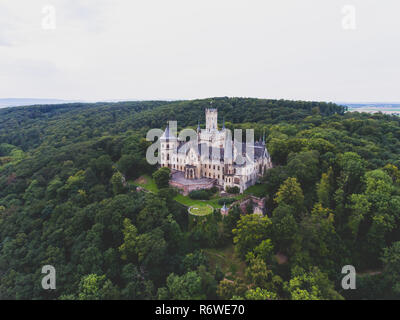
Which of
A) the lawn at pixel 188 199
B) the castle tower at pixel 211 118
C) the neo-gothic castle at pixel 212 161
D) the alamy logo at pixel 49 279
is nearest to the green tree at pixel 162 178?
the lawn at pixel 188 199

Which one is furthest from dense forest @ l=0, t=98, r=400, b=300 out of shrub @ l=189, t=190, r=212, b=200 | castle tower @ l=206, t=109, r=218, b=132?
castle tower @ l=206, t=109, r=218, b=132

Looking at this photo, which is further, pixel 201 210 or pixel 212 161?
pixel 212 161

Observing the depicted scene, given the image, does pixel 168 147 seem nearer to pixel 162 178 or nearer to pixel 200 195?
pixel 162 178

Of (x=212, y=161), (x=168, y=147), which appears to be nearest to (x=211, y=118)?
(x=212, y=161)

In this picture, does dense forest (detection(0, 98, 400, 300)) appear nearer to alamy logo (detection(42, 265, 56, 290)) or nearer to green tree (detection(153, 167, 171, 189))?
alamy logo (detection(42, 265, 56, 290))

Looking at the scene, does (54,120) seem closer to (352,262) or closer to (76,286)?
(76,286)
